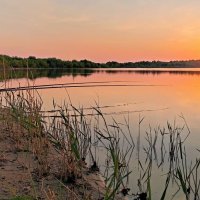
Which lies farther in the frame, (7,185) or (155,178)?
(155,178)

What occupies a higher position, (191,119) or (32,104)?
(32,104)

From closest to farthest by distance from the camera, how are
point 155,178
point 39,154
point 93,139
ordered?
point 39,154 → point 155,178 → point 93,139

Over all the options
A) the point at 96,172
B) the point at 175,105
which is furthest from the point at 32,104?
the point at 175,105

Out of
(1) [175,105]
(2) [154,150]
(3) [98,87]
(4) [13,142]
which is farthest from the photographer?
(3) [98,87]

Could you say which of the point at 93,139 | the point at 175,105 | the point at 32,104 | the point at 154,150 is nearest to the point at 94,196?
the point at 32,104

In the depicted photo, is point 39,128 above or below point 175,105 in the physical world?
above

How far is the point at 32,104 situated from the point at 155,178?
2.27m

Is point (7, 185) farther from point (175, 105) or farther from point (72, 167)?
point (175, 105)

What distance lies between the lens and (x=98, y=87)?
90.9 ft

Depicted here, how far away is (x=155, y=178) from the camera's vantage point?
19.7 feet

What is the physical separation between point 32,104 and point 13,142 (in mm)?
1194

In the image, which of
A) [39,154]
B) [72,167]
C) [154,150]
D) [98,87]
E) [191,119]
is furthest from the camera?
[98,87]

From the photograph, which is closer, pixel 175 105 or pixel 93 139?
pixel 93 139

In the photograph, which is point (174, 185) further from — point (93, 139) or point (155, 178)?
point (93, 139)
